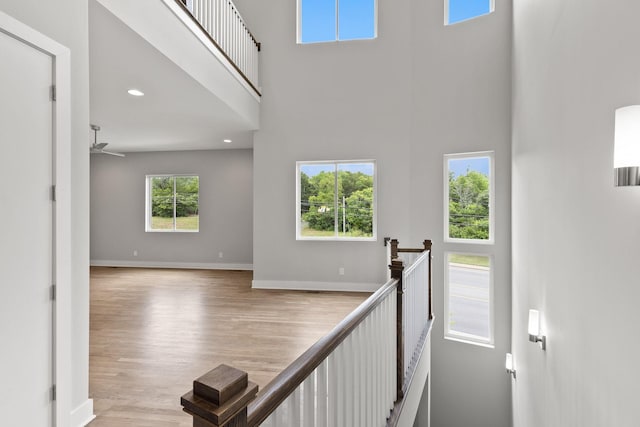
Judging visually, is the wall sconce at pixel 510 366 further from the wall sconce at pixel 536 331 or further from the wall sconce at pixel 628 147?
the wall sconce at pixel 628 147

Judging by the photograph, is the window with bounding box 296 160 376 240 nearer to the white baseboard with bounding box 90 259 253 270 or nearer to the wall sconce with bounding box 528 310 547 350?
the white baseboard with bounding box 90 259 253 270

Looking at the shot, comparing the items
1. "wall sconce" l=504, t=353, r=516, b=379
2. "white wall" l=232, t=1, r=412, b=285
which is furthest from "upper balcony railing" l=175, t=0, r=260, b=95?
"wall sconce" l=504, t=353, r=516, b=379

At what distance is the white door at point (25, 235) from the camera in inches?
66.4

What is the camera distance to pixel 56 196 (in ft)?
6.47

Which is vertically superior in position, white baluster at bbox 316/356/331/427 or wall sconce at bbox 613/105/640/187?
wall sconce at bbox 613/105/640/187

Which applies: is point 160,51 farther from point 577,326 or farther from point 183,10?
point 577,326

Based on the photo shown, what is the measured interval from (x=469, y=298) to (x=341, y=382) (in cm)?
498

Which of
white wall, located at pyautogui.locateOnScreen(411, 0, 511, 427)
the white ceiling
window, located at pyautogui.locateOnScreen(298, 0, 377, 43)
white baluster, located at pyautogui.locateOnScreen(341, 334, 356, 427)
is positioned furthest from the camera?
window, located at pyautogui.locateOnScreen(298, 0, 377, 43)

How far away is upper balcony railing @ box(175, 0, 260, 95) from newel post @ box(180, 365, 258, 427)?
3620 millimetres

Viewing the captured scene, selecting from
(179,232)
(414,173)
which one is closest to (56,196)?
(414,173)

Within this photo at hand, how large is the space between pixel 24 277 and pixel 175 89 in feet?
9.56

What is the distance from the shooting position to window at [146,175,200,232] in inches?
327

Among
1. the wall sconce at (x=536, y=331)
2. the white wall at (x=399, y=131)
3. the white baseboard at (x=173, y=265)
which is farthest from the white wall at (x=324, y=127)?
the wall sconce at (x=536, y=331)

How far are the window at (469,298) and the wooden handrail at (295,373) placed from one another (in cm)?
472
